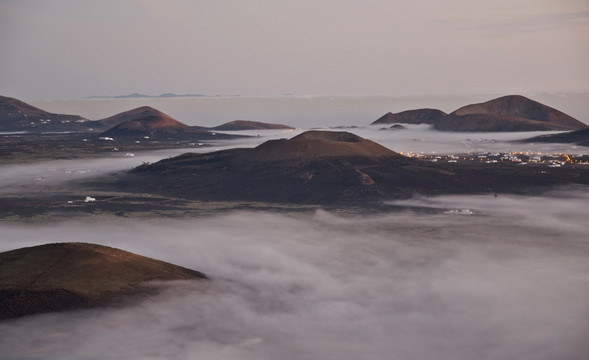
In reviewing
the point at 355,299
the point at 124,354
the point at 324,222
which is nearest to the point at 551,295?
the point at 355,299

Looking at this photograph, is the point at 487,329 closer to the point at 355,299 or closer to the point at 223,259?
the point at 355,299

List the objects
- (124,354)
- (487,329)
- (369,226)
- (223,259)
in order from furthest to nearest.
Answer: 1. (369,226)
2. (223,259)
3. (487,329)
4. (124,354)

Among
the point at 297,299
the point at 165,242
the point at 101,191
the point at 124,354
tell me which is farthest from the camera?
the point at 101,191

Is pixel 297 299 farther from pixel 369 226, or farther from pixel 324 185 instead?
pixel 324 185

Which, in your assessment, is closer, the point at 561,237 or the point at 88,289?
the point at 88,289

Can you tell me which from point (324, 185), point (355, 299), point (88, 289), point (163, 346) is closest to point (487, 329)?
point (355, 299)

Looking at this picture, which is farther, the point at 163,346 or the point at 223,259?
the point at 223,259
